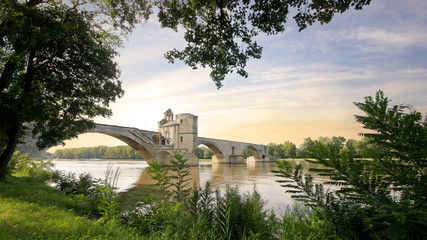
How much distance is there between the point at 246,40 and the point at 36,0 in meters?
8.90

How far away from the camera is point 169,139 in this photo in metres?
41.3

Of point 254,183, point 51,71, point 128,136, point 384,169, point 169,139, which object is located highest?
point 51,71

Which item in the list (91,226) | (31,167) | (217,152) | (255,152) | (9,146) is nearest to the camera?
(91,226)

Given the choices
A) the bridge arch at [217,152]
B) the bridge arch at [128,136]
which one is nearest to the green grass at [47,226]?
the bridge arch at [128,136]

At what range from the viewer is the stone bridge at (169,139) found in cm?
3181

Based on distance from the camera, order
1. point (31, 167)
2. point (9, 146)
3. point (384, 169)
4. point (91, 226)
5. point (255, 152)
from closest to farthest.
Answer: point (384, 169) < point (91, 226) < point (9, 146) < point (31, 167) < point (255, 152)

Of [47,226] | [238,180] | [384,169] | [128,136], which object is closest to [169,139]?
[128,136]

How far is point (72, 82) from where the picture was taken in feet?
32.1

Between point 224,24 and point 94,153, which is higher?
point 224,24

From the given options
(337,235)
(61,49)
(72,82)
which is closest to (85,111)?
(72,82)

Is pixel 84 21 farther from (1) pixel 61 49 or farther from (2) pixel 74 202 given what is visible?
(2) pixel 74 202

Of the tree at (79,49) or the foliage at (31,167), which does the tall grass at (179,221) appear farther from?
the foliage at (31,167)

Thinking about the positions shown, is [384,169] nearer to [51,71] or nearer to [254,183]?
[254,183]

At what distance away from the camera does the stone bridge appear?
104 ft
